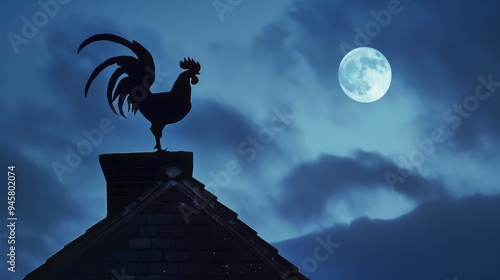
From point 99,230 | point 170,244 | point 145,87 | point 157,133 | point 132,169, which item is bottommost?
point 170,244

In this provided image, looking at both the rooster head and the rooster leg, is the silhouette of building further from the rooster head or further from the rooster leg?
the rooster head

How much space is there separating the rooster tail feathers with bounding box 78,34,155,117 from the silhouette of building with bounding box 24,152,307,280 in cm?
215

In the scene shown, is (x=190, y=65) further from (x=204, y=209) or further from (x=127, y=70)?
(x=204, y=209)

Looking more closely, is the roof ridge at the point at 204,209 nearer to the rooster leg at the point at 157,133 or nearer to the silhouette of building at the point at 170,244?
the silhouette of building at the point at 170,244

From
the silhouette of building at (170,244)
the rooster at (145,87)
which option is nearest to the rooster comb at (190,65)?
the rooster at (145,87)

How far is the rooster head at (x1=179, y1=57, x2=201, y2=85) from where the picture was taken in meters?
7.91

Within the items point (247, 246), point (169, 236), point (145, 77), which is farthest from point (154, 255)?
point (145, 77)

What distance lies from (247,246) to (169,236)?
3.25 ft

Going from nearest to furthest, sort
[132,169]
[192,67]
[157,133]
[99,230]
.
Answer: [99,230] < [132,169] < [157,133] < [192,67]

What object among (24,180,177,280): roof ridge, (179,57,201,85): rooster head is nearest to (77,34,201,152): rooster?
(179,57,201,85): rooster head

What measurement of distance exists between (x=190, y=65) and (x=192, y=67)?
0.05 m

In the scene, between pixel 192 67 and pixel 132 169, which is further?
pixel 192 67

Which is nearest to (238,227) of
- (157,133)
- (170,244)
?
(170,244)

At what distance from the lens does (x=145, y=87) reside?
7754 millimetres
